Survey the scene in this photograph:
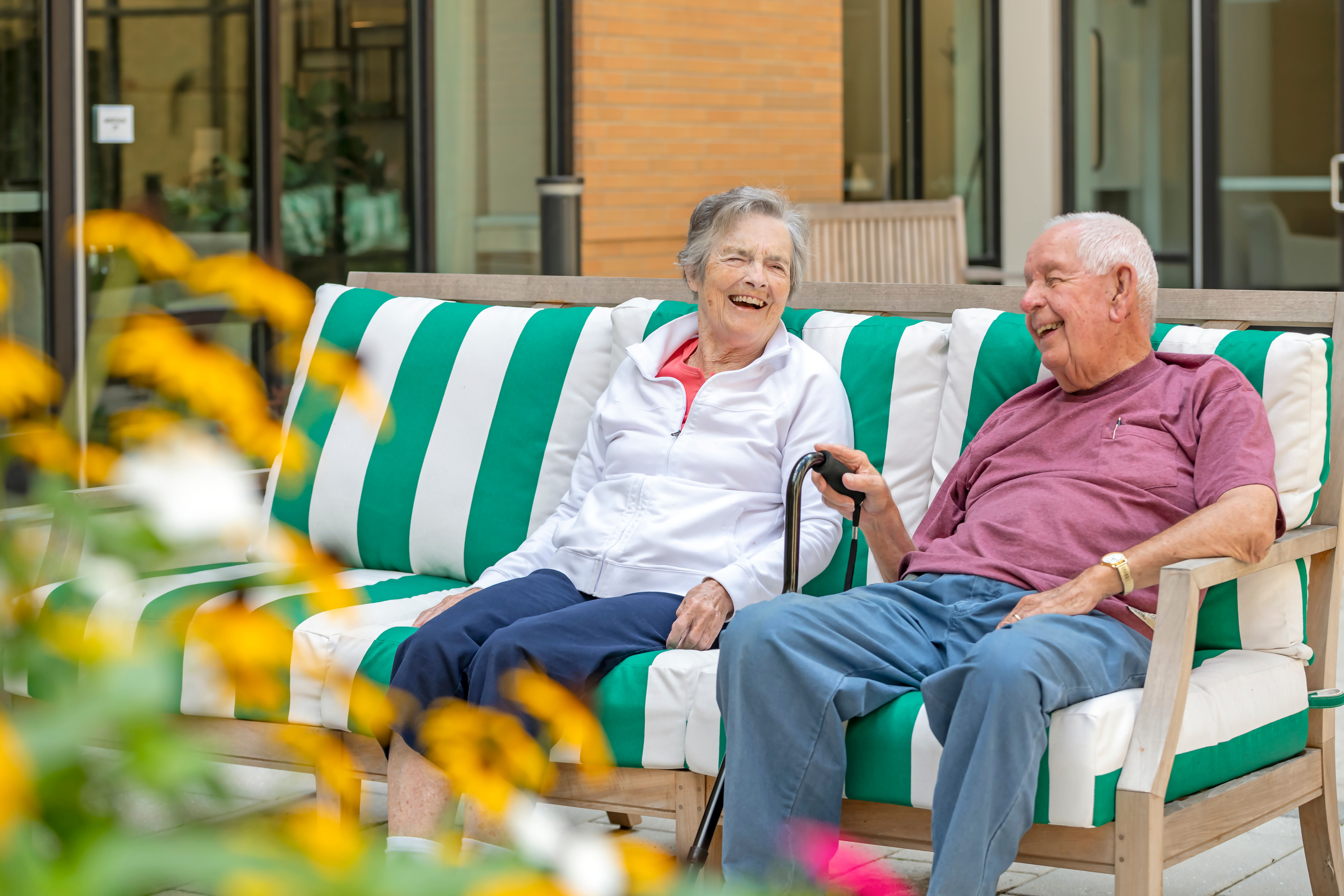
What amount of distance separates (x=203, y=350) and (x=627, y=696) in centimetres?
173

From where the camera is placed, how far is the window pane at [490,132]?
22.7 feet

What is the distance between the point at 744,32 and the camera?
802 cm

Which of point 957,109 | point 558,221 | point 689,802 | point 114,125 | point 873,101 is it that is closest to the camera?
point 689,802

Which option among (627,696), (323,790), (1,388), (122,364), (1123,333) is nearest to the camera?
(1,388)

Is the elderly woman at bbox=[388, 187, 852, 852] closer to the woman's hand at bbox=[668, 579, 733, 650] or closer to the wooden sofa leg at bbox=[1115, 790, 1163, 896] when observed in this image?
the woman's hand at bbox=[668, 579, 733, 650]

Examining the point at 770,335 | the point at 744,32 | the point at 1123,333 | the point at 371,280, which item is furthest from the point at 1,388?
the point at 744,32

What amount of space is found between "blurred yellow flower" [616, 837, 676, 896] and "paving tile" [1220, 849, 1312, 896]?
2290 mm

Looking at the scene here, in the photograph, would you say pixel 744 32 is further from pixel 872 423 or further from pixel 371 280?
pixel 872 423

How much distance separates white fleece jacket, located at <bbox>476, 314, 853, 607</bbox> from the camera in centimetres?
259

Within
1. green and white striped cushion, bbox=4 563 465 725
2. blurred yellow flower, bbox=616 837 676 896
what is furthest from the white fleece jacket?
blurred yellow flower, bbox=616 837 676 896

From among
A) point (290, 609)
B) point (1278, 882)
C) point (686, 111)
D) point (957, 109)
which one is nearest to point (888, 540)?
point (1278, 882)

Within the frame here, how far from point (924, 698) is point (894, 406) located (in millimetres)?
761

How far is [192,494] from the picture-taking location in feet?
1.58

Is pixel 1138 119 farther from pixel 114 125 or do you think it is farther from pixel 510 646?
pixel 510 646
